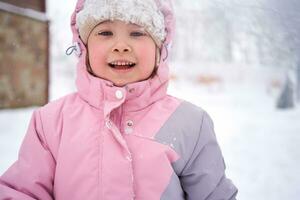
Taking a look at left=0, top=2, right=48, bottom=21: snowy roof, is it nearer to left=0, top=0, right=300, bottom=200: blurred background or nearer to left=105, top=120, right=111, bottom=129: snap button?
left=0, top=0, right=300, bottom=200: blurred background

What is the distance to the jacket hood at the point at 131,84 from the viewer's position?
1420 millimetres

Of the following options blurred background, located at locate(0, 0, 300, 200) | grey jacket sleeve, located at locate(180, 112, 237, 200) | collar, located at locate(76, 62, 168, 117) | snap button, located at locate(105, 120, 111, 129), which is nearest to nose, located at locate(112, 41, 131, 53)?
collar, located at locate(76, 62, 168, 117)

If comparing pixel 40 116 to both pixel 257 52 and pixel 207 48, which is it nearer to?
pixel 257 52

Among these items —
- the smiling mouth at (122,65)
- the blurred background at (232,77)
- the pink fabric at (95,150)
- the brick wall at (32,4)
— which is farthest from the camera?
the brick wall at (32,4)

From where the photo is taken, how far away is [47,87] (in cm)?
447

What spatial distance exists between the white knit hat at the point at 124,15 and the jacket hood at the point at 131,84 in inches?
1.5

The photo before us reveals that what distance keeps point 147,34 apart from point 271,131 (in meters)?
2.52

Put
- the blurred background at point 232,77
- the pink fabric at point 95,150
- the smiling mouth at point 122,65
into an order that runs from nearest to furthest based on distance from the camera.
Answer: the pink fabric at point 95,150
the smiling mouth at point 122,65
the blurred background at point 232,77

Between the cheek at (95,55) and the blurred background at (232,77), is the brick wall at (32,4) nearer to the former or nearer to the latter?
the blurred background at (232,77)

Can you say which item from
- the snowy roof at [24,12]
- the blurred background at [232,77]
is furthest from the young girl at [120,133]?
the snowy roof at [24,12]

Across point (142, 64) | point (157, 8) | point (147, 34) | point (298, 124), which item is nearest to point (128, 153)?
point (142, 64)

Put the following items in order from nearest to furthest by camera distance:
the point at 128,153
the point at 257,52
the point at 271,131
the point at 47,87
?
the point at 128,153
the point at 271,131
the point at 257,52
the point at 47,87

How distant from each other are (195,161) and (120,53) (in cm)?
48

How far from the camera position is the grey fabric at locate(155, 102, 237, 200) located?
1.42m
